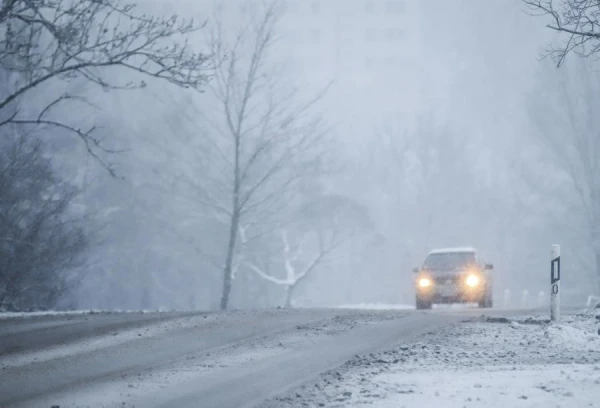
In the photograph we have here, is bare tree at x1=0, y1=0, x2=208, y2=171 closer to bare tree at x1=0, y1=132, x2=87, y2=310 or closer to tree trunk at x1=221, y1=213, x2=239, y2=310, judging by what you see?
tree trunk at x1=221, y1=213, x2=239, y2=310

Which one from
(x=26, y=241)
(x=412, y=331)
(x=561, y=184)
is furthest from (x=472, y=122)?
(x=412, y=331)

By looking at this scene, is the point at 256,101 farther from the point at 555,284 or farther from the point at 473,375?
the point at 473,375

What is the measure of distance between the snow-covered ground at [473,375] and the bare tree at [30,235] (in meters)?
16.7

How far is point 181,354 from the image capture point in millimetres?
8008

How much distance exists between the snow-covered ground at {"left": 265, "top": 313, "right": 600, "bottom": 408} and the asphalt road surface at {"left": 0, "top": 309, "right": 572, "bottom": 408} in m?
0.43

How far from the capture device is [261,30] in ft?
72.5

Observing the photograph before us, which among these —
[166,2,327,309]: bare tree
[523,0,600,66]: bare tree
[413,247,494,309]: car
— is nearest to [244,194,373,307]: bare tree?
[166,2,327,309]: bare tree

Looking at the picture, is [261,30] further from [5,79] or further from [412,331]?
[412,331]

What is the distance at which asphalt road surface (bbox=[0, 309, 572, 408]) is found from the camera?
19.5 ft

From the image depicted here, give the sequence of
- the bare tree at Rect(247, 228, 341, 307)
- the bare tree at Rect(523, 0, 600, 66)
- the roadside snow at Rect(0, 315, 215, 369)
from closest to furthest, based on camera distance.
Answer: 1. the roadside snow at Rect(0, 315, 215, 369)
2. the bare tree at Rect(523, 0, 600, 66)
3. the bare tree at Rect(247, 228, 341, 307)

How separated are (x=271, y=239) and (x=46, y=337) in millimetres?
33035

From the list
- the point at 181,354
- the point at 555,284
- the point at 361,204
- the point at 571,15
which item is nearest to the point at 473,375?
the point at 181,354

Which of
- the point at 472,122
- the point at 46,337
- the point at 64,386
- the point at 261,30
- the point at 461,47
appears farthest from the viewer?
the point at 461,47

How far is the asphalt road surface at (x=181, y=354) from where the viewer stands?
5.95m
